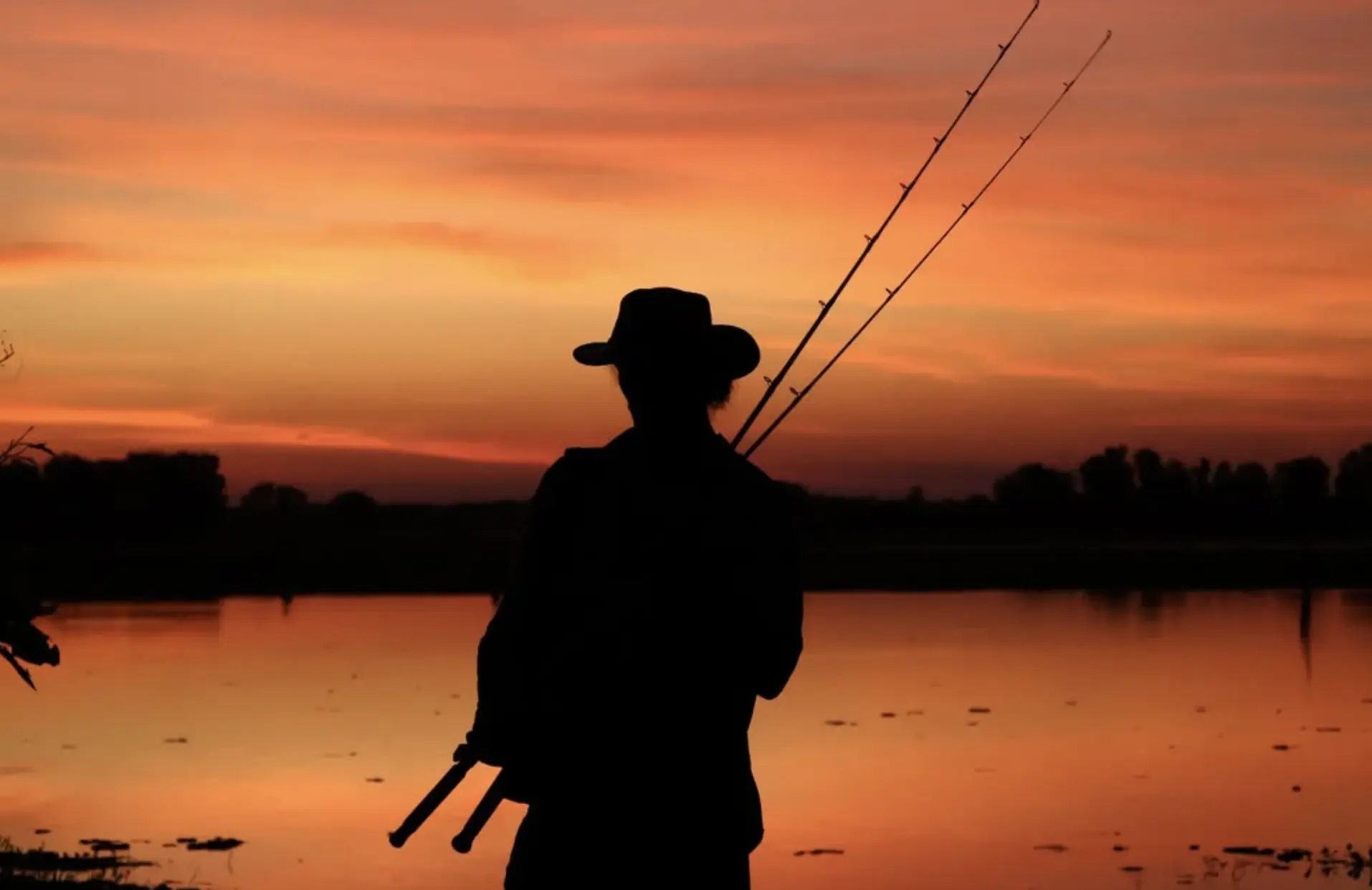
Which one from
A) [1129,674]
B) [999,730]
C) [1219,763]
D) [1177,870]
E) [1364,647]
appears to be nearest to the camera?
[1177,870]

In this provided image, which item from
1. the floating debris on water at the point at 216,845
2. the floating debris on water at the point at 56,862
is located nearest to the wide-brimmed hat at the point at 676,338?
the floating debris on water at the point at 56,862

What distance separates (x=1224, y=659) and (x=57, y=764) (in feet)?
72.0

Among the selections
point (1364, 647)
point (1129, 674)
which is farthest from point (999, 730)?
point (1364, 647)

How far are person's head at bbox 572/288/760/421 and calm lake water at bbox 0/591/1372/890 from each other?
2.44 feet

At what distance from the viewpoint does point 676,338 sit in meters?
3.32

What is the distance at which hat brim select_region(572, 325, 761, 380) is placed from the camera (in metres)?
3.33

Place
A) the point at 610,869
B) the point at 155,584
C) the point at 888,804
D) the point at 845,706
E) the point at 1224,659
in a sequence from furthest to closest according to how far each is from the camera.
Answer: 1. the point at 155,584
2. the point at 1224,659
3. the point at 845,706
4. the point at 888,804
5. the point at 610,869

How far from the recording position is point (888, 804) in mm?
18828

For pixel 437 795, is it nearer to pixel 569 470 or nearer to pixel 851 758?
pixel 569 470

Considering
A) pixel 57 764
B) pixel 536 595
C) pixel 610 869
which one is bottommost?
pixel 57 764

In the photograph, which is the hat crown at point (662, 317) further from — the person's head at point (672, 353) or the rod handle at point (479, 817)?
the rod handle at point (479, 817)

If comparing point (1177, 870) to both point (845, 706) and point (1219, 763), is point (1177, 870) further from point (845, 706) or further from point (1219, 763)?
point (845, 706)

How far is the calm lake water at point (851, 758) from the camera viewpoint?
16.1m

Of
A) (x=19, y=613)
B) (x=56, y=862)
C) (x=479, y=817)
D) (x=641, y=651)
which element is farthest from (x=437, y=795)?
(x=56, y=862)
